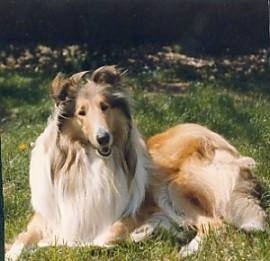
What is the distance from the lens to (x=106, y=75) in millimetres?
4535

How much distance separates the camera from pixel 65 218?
4570 millimetres

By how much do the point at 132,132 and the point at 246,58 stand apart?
0.70m

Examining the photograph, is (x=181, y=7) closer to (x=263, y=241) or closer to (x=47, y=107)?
(x=47, y=107)

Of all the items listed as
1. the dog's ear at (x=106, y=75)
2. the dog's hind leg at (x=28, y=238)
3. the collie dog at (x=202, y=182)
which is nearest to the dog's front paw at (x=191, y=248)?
the collie dog at (x=202, y=182)

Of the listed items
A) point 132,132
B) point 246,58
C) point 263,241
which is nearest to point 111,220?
point 132,132

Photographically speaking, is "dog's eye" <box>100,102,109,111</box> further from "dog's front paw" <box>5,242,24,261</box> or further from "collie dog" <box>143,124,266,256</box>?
"dog's front paw" <box>5,242,24,261</box>

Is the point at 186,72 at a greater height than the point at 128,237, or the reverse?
the point at 186,72

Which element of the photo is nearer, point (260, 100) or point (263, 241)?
point (263, 241)

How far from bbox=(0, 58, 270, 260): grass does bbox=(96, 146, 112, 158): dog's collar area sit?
0.94 feet

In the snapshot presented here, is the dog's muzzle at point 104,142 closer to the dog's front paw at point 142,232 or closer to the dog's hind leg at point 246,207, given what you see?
the dog's front paw at point 142,232

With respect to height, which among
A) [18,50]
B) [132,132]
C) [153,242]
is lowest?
[153,242]

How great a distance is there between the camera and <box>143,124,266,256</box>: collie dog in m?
4.67

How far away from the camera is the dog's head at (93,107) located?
4.41 metres

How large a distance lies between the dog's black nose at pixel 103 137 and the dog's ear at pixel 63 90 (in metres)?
0.26
